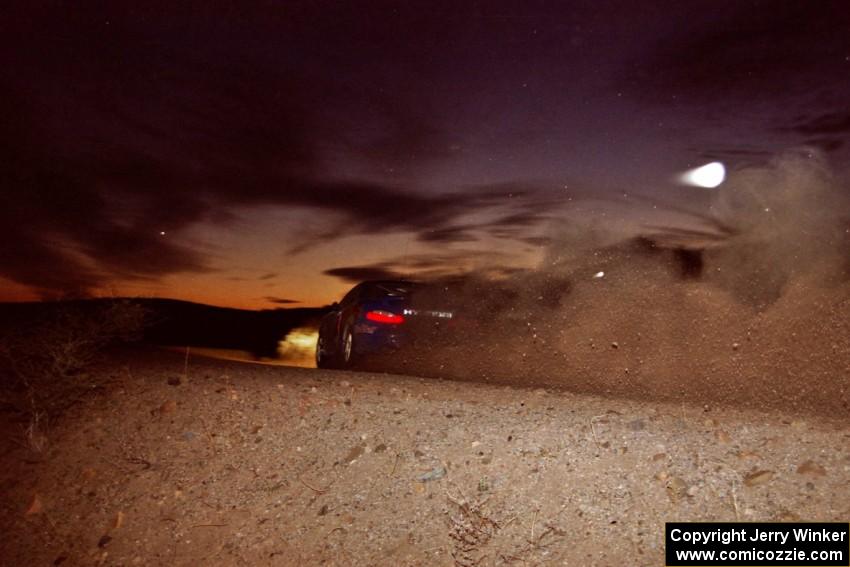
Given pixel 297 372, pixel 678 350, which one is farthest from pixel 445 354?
pixel 678 350

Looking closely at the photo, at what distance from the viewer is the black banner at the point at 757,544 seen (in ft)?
9.37

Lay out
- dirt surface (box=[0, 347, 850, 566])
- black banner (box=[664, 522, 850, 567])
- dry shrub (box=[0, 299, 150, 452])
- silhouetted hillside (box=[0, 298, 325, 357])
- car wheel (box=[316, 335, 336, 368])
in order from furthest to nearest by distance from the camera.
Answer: car wheel (box=[316, 335, 336, 368]) → silhouetted hillside (box=[0, 298, 325, 357]) → dry shrub (box=[0, 299, 150, 452]) → dirt surface (box=[0, 347, 850, 566]) → black banner (box=[664, 522, 850, 567])

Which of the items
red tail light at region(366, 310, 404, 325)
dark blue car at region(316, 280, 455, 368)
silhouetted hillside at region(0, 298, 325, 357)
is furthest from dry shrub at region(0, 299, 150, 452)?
red tail light at region(366, 310, 404, 325)

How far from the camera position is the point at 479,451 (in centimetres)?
400

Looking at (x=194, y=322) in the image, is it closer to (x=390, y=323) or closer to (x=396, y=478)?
(x=390, y=323)

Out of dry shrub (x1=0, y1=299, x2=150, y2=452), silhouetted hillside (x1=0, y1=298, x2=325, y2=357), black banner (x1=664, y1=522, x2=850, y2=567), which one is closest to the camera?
black banner (x1=664, y1=522, x2=850, y2=567)

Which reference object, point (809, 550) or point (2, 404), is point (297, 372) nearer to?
point (2, 404)

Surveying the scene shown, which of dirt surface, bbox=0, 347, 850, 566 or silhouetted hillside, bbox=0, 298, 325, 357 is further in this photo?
silhouetted hillside, bbox=0, 298, 325, 357

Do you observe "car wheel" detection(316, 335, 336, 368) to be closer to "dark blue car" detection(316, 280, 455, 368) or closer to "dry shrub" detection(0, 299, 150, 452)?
"dark blue car" detection(316, 280, 455, 368)

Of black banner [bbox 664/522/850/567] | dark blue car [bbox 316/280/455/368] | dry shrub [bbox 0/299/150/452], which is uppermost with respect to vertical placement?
dark blue car [bbox 316/280/455/368]

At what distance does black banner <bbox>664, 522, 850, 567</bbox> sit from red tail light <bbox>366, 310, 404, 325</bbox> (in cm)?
519

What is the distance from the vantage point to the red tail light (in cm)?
788

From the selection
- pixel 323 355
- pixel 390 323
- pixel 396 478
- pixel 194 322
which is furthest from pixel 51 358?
pixel 194 322

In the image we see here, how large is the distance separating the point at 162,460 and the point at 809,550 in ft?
15.1
